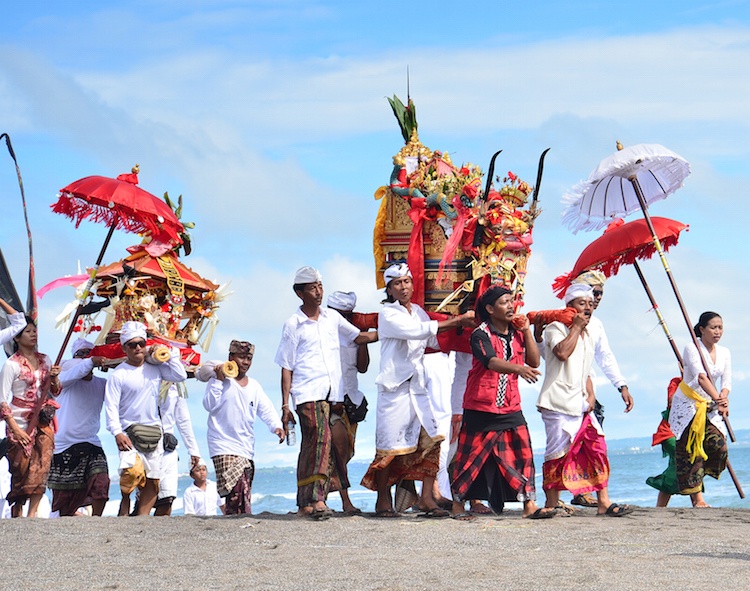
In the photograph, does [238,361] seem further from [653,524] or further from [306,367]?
[653,524]

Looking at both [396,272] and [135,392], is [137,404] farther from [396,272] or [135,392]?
[396,272]

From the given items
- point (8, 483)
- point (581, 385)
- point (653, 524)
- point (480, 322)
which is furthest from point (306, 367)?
point (8, 483)

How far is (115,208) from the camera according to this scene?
10633mm

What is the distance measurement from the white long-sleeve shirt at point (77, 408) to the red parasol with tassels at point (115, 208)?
266 millimetres

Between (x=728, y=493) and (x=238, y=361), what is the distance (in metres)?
18.6

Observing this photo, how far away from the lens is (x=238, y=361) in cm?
1068

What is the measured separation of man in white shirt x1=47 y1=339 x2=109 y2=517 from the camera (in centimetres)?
1041

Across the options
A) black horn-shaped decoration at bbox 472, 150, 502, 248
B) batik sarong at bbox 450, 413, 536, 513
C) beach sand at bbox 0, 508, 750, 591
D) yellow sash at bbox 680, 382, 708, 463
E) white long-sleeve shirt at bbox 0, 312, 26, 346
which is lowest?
beach sand at bbox 0, 508, 750, 591

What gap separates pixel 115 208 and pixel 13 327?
1435mm

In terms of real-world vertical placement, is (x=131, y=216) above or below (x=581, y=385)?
above

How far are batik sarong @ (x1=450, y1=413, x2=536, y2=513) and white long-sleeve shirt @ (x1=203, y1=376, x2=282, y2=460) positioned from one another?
82.6 inches

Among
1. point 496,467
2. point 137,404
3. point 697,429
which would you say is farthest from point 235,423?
point 697,429

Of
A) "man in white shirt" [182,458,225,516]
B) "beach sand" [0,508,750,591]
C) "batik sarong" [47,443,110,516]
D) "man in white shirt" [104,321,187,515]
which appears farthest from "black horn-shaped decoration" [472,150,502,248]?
"man in white shirt" [182,458,225,516]

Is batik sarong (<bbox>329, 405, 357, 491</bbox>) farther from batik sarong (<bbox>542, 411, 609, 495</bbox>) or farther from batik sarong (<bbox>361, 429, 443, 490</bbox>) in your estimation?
batik sarong (<bbox>542, 411, 609, 495</bbox>)
